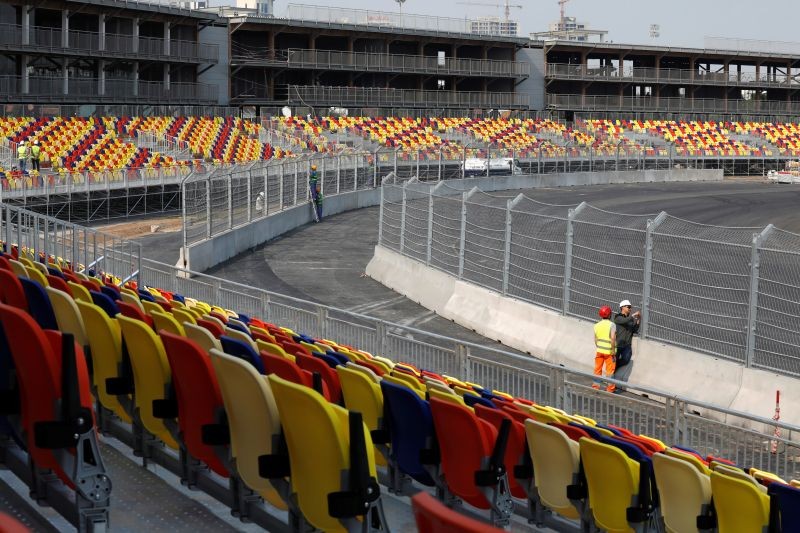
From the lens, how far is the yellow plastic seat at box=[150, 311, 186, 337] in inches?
334

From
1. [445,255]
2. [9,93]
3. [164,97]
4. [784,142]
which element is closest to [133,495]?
[445,255]

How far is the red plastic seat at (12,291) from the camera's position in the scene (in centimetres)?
888

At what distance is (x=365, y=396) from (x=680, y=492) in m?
2.07

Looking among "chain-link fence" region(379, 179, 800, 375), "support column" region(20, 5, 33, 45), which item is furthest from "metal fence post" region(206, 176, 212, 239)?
"support column" region(20, 5, 33, 45)

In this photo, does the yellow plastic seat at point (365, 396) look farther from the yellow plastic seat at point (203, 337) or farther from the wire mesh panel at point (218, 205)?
the wire mesh panel at point (218, 205)

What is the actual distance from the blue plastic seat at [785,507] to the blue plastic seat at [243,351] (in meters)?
3.26

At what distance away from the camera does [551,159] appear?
199 feet

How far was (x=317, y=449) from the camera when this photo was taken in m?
5.68

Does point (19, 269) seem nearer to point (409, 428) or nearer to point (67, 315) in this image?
point (67, 315)

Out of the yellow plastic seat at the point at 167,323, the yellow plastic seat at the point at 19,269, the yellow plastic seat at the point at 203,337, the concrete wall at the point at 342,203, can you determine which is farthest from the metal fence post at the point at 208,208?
the yellow plastic seat at the point at 203,337

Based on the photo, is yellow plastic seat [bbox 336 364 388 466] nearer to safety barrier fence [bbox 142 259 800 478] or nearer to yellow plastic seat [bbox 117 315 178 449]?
yellow plastic seat [bbox 117 315 178 449]

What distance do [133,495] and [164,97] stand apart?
60205 millimetres

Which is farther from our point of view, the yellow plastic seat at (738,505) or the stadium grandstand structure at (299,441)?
the yellow plastic seat at (738,505)

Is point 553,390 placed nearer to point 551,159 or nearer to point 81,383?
point 81,383
